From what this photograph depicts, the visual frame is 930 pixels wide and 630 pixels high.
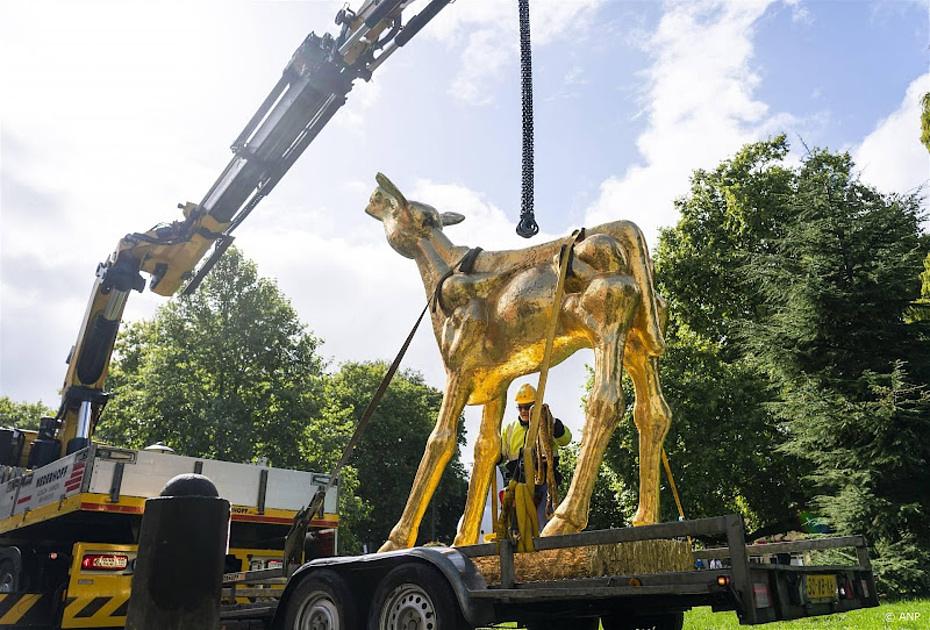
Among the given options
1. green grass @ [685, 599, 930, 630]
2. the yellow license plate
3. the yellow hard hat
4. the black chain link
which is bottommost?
green grass @ [685, 599, 930, 630]

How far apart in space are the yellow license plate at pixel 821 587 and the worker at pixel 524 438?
2.54m

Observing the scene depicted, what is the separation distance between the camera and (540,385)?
5.03 metres

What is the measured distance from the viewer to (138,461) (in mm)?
8375

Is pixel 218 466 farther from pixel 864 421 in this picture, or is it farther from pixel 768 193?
pixel 768 193

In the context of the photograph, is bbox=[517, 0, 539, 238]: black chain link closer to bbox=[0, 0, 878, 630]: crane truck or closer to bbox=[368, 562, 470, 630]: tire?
bbox=[0, 0, 878, 630]: crane truck

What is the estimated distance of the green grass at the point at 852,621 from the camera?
8.16 meters

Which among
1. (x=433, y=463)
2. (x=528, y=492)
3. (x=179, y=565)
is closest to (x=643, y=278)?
(x=528, y=492)

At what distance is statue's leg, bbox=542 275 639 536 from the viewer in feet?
15.4

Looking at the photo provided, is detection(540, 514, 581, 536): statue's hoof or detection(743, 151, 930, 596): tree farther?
detection(743, 151, 930, 596): tree

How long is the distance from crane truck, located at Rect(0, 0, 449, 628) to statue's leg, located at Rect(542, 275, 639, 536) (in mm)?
2106

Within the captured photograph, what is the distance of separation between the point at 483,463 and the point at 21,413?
44.4 meters

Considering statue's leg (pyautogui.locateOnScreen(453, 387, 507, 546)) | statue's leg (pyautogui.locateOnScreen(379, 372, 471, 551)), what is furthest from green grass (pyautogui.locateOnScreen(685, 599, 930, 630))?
statue's leg (pyautogui.locateOnScreen(379, 372, 471, 551))

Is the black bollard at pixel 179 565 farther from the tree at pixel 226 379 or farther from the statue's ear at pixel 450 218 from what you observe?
the tree at pixel 226 379

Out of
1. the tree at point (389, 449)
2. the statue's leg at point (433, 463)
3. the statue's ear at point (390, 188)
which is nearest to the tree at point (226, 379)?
the tree at point (389, 449)
